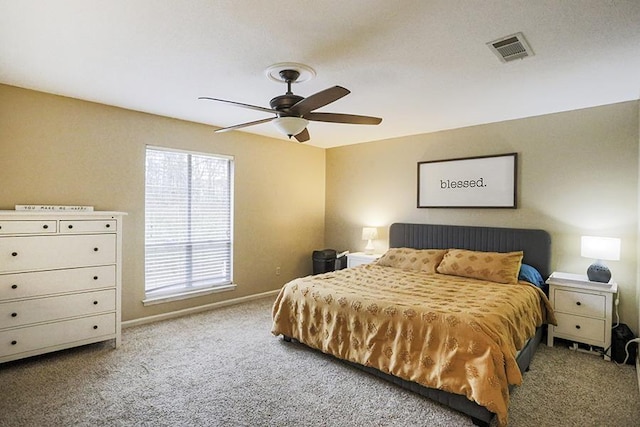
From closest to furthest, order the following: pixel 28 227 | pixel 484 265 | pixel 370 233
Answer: pixel 28 227, pixel 484 265, pixel 370 233

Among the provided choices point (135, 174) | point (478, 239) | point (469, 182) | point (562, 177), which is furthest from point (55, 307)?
point (562, 177)

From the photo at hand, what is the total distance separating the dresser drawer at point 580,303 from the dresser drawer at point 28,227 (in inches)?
194

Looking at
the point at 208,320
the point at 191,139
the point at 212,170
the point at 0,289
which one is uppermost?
the point at 191,139

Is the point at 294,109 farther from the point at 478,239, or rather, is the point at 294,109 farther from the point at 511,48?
the point at 478,239

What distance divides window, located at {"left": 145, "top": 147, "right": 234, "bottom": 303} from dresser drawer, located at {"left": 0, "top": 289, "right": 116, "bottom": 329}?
2.66 ft

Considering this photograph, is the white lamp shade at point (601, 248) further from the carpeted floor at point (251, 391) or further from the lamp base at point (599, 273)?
the carpeted floor at point (251, 391)

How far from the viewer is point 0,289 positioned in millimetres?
2758

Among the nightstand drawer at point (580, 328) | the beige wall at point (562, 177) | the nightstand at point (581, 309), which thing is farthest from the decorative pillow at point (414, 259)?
the nightstand drawer at point (580, 328)

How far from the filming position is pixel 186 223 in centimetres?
444

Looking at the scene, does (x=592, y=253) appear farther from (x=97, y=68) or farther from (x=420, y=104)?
(x=97, y=68)

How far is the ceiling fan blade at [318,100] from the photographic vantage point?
7.03ft

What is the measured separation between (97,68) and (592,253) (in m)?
4.84

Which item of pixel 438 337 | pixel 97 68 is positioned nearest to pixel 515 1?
pixel 438 337

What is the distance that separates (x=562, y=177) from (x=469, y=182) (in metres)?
1.02
